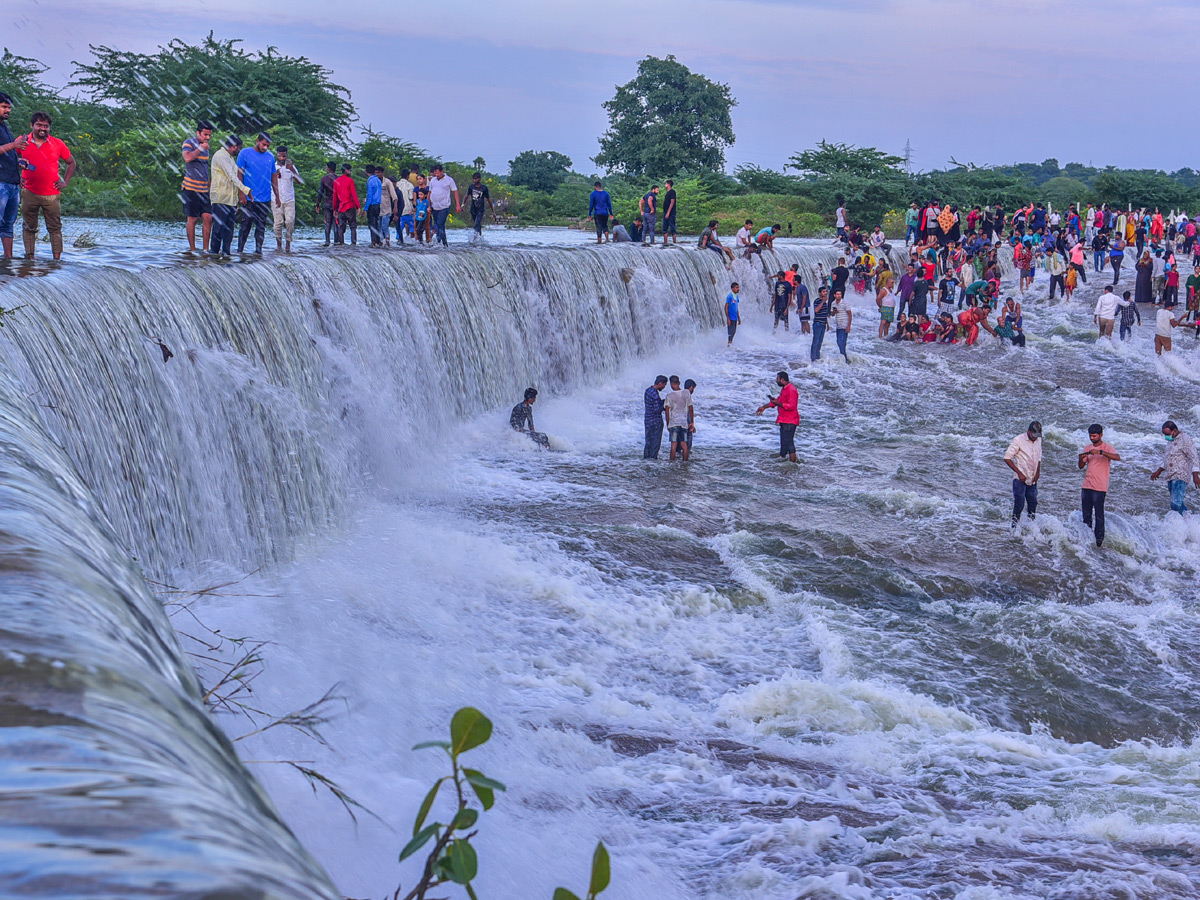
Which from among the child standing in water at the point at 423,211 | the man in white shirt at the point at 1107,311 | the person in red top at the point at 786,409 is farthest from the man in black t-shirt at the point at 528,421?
the man in white shirt at the point at 1107,311

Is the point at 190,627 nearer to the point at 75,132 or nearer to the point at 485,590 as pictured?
the point at 485,590

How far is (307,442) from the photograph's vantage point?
1179 cm

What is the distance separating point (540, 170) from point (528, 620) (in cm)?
4466

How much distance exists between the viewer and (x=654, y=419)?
48.0 feet

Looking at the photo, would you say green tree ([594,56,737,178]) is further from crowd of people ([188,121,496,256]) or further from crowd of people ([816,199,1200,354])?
crowd of people ([188,121,496,256])

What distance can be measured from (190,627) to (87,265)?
5.41 m

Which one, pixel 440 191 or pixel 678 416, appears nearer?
pixel 678 416

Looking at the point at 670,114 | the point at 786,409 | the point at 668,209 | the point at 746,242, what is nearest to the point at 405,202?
the point at 668,209

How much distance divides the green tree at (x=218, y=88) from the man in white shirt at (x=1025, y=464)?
73.0ft

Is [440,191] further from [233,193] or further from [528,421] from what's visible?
[233,193]

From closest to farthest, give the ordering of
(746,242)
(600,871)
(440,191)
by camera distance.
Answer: (600,871) < (440,191) < (746,242)

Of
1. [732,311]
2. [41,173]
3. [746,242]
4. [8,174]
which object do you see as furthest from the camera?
[746,242]

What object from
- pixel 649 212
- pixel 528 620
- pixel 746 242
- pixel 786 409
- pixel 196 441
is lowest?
pixel 528 620

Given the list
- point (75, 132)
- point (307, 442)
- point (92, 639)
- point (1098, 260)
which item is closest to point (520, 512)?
point (307, 442)
